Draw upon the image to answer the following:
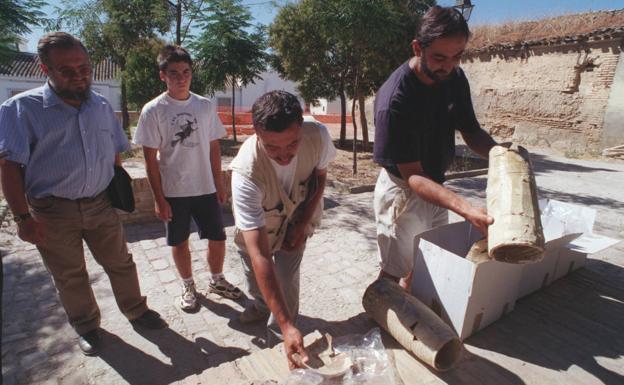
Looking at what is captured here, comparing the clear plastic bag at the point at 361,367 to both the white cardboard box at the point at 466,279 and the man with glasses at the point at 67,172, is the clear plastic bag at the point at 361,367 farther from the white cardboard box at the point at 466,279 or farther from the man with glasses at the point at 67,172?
the man with glasses at the point at 67,172

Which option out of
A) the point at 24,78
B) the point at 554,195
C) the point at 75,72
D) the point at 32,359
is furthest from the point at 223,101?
the point at 32,359

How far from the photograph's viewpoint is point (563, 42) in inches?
539

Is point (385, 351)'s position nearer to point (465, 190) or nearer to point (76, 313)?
point (76, 313)

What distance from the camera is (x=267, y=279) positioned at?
67.2 inches

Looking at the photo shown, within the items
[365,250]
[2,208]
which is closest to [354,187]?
[365,250]

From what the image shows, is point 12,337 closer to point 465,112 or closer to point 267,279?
point 267,279

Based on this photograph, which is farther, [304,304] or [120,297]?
[304,304]

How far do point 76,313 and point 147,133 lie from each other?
1.29m

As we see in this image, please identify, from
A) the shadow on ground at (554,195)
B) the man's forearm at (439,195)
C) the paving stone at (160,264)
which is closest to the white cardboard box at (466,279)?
the man's forearm at (439,195)

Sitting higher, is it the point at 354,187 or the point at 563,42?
the point at 563,42

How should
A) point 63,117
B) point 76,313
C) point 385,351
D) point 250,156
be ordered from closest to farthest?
point 250,156, point 385,351, point 63,117, point 76,313

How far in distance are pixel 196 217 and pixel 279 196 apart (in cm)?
128

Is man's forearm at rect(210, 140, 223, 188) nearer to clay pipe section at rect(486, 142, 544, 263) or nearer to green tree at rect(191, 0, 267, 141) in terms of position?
clay pipe section at rect(486, 142, 544, 263)

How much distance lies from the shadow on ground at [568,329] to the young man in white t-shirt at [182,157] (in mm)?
2061
